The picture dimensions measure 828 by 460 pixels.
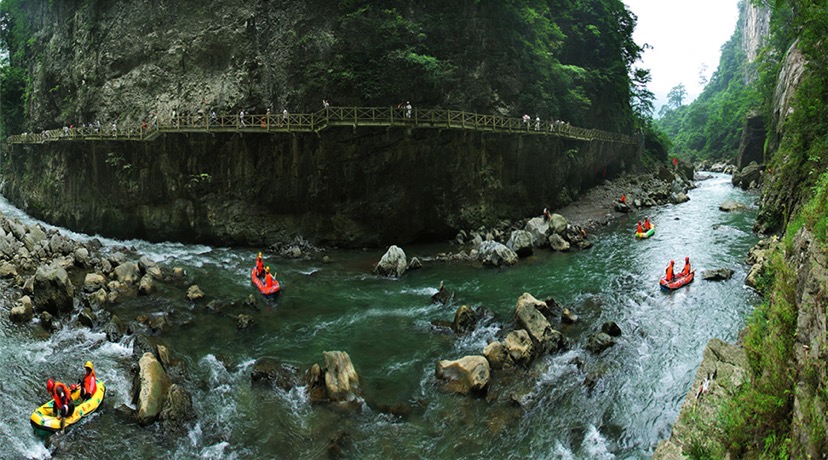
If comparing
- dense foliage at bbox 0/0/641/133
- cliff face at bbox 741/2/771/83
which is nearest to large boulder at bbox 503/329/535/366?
dense foliage at bbox 0/0/641/133

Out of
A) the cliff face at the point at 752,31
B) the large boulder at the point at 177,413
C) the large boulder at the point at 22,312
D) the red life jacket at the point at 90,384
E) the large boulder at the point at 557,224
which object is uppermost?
the cliff face at the point at 752,31

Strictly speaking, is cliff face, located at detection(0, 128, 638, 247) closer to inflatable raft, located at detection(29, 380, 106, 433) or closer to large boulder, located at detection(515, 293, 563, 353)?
large boulder, located at detection(515, 293, 563, 353)

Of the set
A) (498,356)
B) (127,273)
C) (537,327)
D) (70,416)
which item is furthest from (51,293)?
(537,327)

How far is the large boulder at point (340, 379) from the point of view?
1290cm

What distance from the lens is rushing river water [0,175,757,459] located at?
448 inches

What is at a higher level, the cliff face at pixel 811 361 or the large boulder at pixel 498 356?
the cliff face at pixel 811 361

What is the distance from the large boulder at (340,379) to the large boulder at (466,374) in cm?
248

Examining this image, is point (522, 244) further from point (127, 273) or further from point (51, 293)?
point (51, 293)

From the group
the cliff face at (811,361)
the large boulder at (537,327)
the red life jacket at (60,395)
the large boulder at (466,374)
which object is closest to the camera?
the cliff face at (811,361)

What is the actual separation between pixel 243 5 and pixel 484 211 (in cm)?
1974

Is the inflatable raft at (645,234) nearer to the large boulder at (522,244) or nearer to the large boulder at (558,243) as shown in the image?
the large boulder at (558,243)

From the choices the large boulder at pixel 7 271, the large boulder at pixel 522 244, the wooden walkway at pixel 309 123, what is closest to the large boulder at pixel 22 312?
the large boulder at pixel 7 271

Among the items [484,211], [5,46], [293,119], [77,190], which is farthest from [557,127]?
[5,46]

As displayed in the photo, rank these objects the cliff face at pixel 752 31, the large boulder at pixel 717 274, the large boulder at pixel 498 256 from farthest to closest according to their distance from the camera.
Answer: the cliff face at pixel 752 31 < the large boulder at pixel 498 256 < the large boulder at pixel 717 274
